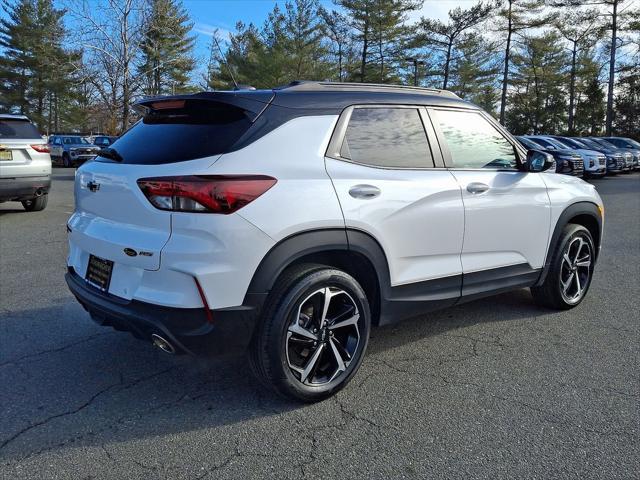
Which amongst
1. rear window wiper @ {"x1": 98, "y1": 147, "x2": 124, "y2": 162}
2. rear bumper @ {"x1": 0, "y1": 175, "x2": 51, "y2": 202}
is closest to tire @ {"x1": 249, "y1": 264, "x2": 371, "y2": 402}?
rear window wiper @ {"x1": 98, "y1": 147, "x2": 124, "y2": 162}

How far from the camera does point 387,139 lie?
334cm

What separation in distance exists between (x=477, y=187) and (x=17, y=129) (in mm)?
8175

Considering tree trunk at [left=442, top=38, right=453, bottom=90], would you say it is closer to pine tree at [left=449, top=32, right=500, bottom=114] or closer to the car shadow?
pine tree at [left=449, top=32, right=500, bottom=114]

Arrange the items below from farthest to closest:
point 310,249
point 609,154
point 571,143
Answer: point 609,154
point 571,143
point 310,249

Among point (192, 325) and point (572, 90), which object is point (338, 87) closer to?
point (192, 325)

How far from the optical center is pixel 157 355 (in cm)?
366

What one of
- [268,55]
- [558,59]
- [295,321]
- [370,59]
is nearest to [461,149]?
[295,321]

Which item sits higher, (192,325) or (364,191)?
(364,191)

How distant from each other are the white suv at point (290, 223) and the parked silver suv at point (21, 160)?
6.36m

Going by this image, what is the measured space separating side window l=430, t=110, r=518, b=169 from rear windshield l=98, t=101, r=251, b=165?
4.97 feet

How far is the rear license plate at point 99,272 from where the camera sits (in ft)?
9.58

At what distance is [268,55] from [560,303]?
39.0 meters

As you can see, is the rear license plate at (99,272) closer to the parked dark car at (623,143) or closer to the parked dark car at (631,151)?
the parked dark car at (631,151)

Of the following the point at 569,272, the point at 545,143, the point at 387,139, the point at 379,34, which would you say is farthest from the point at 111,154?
the point at 379,34
